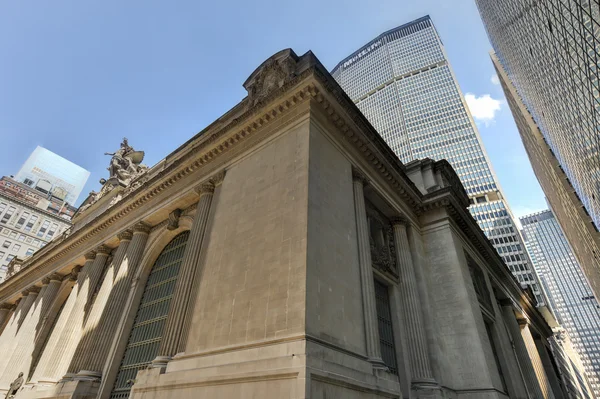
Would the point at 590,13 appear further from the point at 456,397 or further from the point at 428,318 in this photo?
the point at 456,397

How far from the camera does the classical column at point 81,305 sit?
1650 cm

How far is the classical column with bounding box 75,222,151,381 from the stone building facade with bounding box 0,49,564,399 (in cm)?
7

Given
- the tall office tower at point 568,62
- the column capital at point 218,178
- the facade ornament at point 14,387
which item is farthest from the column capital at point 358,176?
the facade ornament at point 14,387

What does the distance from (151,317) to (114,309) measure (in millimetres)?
2267

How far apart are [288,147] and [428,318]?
35.0ft

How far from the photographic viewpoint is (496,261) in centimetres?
2525

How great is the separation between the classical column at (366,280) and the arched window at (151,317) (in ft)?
32.0

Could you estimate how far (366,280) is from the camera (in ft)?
38.1

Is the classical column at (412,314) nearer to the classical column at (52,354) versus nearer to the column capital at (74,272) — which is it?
the classical column at (52,354)

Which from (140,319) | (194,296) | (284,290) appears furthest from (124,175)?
(284,290)

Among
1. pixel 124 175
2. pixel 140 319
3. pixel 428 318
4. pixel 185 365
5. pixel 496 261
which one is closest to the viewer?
pixel 185 365

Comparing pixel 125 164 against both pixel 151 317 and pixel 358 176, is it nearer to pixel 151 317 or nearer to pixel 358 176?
pixel 151 317

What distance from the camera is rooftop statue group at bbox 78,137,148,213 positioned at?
2673cm

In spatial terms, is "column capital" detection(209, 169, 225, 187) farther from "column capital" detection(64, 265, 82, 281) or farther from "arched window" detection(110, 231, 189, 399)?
"column capital" detection(64, 265, 82, 281)
